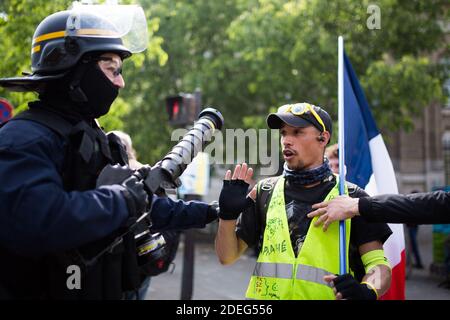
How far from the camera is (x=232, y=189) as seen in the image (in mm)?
2861

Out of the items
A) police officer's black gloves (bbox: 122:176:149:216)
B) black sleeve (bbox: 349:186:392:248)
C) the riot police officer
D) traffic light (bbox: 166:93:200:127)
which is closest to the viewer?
the riot police officer

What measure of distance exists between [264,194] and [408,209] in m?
0.78

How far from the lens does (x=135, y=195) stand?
216 centimetres

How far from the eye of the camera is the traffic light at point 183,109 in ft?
29.9

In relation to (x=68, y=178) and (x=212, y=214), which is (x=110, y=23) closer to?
(x=68, y=178)

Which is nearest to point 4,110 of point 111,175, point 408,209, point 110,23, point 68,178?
point 110,23

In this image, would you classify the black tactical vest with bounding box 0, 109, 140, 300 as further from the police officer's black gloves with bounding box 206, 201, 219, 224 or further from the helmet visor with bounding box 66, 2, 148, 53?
the police officer's black gloves with bounding box 206, 201, 219, 224

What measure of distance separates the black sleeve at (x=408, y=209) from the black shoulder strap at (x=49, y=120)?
4.82 feet

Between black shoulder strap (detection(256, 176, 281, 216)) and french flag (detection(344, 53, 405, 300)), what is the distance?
1.00 meters

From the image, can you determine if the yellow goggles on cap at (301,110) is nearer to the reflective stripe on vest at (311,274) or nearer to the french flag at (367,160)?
the reflective stripe on vest at (311,274)

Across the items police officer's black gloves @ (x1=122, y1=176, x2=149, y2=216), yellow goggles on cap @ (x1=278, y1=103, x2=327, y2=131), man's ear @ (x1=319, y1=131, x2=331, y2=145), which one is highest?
yellow goggles on cap @ (x1=278, y1=103, x2=327, y2=131)

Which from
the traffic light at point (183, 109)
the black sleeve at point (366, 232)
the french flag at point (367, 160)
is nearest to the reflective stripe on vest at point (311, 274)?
the black sleeve at point (366, 232)

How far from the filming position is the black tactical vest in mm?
2195

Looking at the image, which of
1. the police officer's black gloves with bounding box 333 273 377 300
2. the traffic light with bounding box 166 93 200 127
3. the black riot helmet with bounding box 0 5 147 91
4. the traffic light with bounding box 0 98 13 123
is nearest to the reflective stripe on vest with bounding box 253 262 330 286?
the police officer's black gloves with bounding box 333 273 377 300
